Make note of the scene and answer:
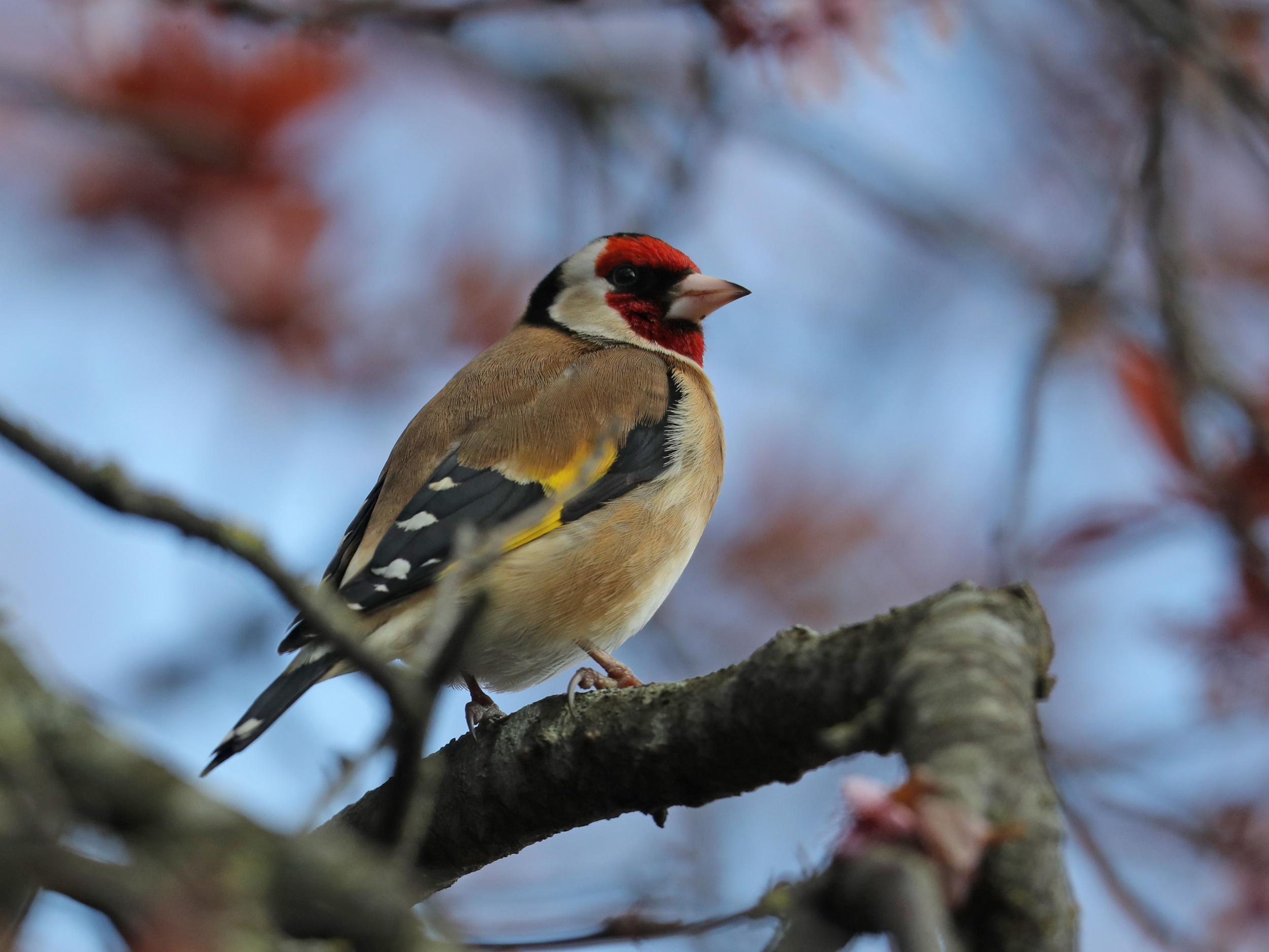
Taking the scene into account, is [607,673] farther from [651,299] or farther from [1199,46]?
[1199,46]

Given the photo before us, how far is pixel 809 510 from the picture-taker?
7.43 m

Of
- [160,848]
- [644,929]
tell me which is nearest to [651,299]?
[644,929]

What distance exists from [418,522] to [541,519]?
2.24ft

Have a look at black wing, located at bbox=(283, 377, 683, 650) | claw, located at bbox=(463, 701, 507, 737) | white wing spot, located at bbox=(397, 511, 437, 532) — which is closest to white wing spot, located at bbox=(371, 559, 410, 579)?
black wing, located at bbox=(283, 377, 683, 650)

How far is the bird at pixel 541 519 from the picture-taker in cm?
382

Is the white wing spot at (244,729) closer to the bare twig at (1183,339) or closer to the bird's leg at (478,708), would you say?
the bird's leg at (478,708)

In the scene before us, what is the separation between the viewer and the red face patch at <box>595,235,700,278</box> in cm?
582

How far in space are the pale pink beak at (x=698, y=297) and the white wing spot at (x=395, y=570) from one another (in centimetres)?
215

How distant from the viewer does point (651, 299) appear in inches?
227

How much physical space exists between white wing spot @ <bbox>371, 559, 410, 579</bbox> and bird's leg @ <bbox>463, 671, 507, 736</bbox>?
446 mm

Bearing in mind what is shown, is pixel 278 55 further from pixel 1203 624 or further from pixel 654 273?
pixel 1203 624

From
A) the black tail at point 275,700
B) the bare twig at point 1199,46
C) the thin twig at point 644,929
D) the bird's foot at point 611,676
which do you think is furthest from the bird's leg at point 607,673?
the bare twig at point 1199,46

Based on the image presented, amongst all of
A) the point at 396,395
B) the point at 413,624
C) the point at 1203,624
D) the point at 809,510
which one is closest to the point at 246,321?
the point at 396,395

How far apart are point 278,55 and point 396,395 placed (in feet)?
5.67
